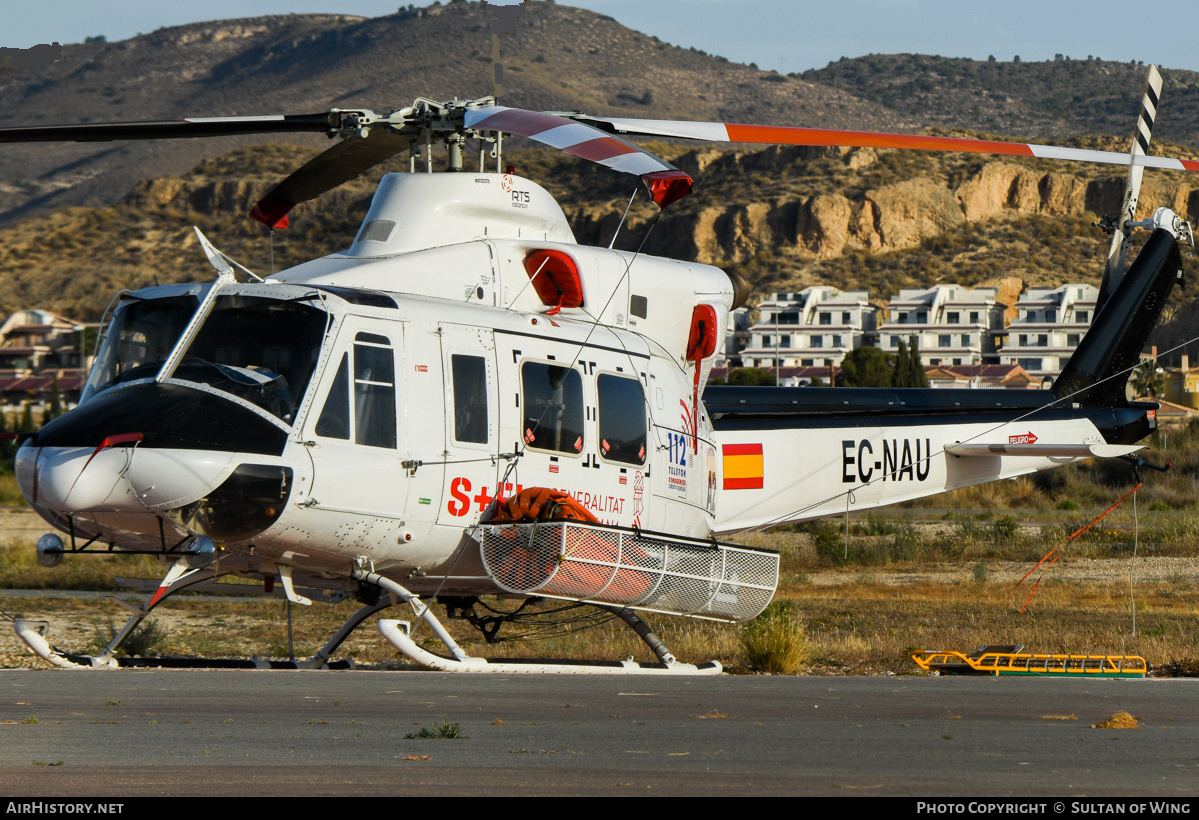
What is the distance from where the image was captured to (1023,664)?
13.0m

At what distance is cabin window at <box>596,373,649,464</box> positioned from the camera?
42.5 feet

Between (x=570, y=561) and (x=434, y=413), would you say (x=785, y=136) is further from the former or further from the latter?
(x=570, y=561)

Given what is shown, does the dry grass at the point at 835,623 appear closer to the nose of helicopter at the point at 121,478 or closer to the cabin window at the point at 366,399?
the cabin window at the point at 366,399

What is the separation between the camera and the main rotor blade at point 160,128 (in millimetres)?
11547

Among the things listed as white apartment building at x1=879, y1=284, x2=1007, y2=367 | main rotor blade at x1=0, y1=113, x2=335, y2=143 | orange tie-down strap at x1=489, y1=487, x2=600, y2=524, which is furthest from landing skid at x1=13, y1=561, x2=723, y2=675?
white apartment building at x1=879, y1=284, x2=1007, y2=367

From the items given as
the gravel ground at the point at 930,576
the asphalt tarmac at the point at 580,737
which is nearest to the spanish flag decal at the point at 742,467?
the asphalt tarmac at the point at 580,737

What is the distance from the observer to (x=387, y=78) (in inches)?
7643

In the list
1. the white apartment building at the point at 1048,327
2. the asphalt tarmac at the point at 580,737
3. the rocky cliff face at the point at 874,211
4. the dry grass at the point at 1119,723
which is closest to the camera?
the asphalt tarmac at the point at 580,737

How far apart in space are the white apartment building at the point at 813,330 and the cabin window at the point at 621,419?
9933 cm

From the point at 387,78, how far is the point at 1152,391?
451 feet

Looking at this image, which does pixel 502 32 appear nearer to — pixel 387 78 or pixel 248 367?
pixel 248 367

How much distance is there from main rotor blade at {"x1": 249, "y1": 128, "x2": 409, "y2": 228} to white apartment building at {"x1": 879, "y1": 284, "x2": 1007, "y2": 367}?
97.9m
